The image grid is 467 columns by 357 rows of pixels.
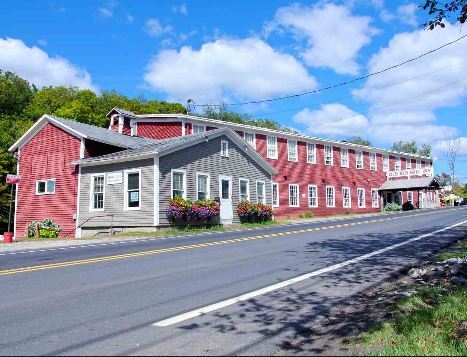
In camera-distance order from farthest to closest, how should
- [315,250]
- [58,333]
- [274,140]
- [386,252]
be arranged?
[274,140], [315,250], [386,252], [58,333]

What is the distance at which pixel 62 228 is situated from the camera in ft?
85.8

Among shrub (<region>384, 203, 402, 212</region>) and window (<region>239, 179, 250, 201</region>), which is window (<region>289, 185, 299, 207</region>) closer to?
window (<region>239, 179, 250, 201</region>)

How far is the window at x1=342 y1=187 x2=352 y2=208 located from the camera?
43.2 metres

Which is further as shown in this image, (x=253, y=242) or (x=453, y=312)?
(x=253, y=242)

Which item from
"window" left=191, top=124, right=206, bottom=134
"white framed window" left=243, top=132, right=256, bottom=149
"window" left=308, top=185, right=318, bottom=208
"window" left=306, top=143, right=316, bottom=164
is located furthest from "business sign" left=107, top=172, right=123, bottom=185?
"window" left=306, top=143, right=316, bottom=164

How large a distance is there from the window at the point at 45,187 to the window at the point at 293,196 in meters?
18.7

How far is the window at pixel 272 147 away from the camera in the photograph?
36812 millimetres

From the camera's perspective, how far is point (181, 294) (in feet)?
24.3

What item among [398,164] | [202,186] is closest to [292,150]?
[202,186]

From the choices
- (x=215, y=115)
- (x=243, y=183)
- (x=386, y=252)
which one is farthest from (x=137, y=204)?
(x=215, y=115)

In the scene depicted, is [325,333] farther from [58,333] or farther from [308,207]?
[308,207]

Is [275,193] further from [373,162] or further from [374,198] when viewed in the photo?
[373,162]

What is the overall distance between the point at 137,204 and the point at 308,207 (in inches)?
775

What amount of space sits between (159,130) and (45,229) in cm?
1107
